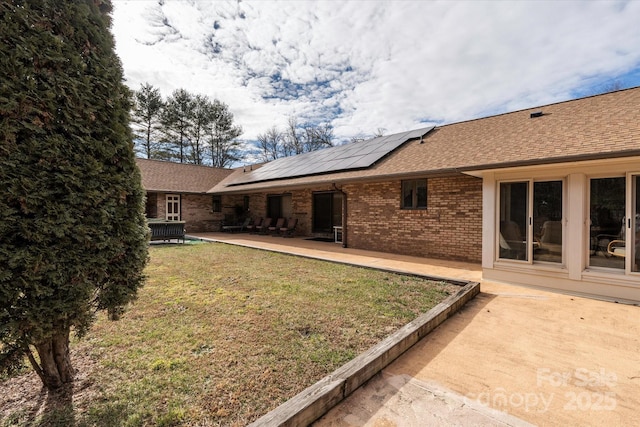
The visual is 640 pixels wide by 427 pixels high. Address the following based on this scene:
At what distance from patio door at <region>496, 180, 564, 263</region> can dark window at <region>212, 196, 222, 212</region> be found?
15.8 meters

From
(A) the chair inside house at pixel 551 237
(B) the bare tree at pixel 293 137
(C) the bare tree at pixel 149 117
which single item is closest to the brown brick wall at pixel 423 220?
(A) the chair inside house at pixel 551 237

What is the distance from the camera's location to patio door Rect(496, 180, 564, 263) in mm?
5312

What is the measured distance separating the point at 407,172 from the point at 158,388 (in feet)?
24.0

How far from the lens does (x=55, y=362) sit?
2.39 meters

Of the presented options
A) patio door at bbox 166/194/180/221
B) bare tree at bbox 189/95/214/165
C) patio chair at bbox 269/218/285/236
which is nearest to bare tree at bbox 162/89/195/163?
bare tree at bbox 189/95/214/165

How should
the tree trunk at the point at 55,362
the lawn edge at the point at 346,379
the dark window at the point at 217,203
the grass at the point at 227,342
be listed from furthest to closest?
the dark window at the point at 217,203
the tree trunk at the point at 55,362
the grass at the point at 227,342
the lawn edge at the point at 346,379

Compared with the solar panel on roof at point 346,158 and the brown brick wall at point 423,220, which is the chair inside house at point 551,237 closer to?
the brown brick wall at point 423,220

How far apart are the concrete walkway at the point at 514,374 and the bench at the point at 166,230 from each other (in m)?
11.0

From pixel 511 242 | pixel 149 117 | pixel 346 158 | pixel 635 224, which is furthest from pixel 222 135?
pixel 635 224

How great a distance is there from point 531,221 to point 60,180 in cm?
696

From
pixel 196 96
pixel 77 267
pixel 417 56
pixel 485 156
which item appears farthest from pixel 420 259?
pixel 196 96

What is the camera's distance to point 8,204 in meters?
1.80

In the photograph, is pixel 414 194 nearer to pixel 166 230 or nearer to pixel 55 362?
pixel 55 362

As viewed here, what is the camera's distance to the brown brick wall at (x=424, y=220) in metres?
7.61
